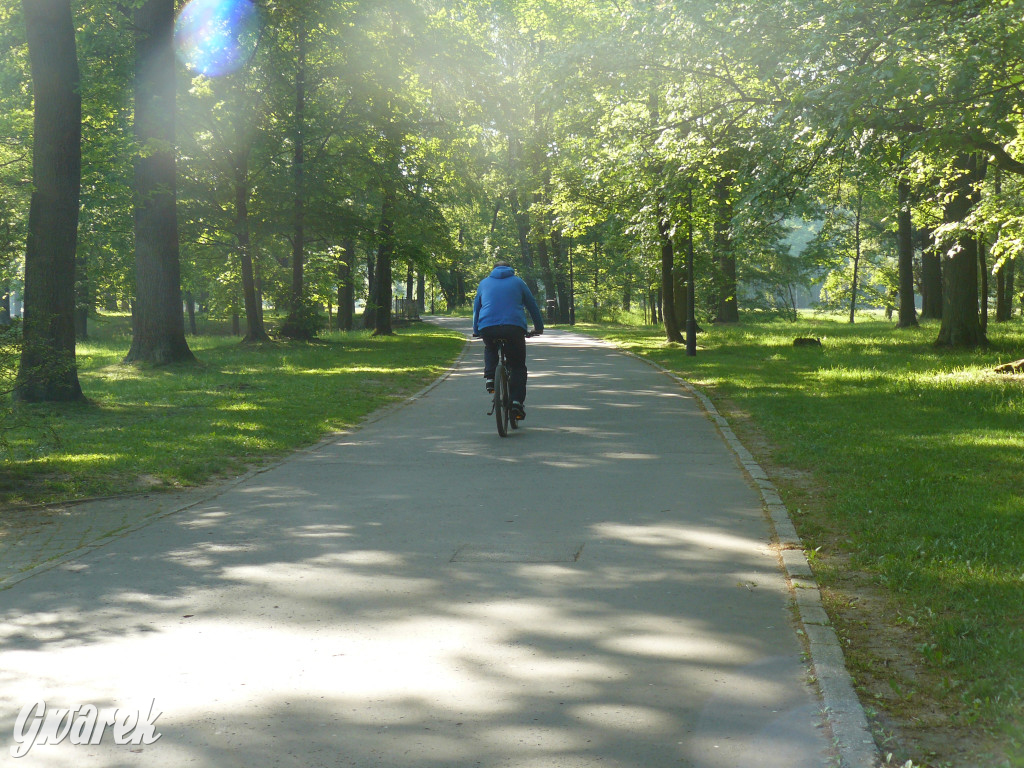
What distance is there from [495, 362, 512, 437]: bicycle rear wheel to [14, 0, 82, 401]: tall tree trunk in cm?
648

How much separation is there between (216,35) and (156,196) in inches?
224

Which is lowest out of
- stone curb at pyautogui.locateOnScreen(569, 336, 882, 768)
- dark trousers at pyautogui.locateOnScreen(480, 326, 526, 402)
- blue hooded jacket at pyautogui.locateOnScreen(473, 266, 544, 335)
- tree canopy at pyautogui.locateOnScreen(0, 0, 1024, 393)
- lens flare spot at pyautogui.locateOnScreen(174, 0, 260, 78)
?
stone curb at pyautogui.locateOnScreen(569, 336, 882, 768)

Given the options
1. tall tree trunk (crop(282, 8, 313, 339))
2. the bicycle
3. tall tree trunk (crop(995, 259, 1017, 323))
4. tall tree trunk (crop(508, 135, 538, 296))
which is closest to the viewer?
the bicycle

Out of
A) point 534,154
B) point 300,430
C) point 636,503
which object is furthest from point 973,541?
point 534,154

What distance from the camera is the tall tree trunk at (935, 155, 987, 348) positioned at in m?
21.9

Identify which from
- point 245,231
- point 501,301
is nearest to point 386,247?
point 245,231

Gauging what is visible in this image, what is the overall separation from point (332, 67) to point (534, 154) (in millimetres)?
7710

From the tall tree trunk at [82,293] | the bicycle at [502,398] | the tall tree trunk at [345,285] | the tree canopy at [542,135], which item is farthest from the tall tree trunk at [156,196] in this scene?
the tall tree trunk at [345,285]

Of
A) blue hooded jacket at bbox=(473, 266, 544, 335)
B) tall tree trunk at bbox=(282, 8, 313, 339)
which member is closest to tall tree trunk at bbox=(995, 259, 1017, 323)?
tall tree trunk at bbox=(282, 8, 313, 339)

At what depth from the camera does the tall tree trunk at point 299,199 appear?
1142 inches

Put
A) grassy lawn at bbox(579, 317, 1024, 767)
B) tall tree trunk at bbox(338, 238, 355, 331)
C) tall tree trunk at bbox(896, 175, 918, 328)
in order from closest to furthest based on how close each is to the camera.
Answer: grassy lawn at bbox(579, 317, 1024, 767) < tall tree trunk at bbox(896, 175, 918, 328) < tall tree trunk at bbox(338, 238, 355, 331)

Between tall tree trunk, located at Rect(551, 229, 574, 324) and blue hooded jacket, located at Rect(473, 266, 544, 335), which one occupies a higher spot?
tall tree trunk, located at Rect(551, 229, 574, 324)

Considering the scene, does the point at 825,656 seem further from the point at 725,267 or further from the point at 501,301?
the point at 725,267

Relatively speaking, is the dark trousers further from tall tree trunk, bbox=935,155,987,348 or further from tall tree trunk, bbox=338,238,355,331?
tall tree trunk, bbox=338,238,355,331
